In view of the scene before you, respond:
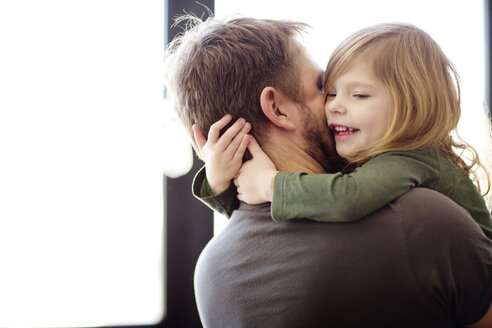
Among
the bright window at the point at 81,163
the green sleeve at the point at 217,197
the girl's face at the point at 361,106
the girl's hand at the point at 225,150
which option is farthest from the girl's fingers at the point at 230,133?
the bright window at the point at 81,163

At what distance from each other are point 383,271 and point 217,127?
49cm

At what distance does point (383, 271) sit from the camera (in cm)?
81

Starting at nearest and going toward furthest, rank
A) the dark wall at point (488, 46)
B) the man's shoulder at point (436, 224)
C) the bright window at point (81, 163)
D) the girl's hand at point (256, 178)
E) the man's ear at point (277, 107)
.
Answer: the man's shoulder at point (436, 224) → the girl's hand at point (256, 178) → the man's ear at point (277, 107) → the bright window at point (81, 163) → the dark wall at point (488, 46)

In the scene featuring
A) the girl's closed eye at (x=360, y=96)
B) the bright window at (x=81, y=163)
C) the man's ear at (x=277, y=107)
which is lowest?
the bright window at (x=81, y=163)

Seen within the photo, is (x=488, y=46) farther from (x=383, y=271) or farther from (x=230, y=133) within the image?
(x=383, y=271)

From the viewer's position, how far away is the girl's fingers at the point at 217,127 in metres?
1.09

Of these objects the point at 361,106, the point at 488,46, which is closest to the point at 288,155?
the point at 361,106

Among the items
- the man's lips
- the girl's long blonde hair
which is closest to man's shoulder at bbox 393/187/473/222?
the girl's long blonde hair

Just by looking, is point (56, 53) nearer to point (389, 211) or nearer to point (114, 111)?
point (114, 111)

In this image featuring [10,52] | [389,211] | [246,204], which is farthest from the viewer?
[10,52]

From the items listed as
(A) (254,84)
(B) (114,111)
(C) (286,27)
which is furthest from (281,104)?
(B) (114,111)

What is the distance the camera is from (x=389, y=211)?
839mm

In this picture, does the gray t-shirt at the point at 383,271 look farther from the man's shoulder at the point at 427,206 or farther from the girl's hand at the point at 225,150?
the girl's hand at the point at 225,150

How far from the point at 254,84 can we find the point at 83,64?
1.07 meters
